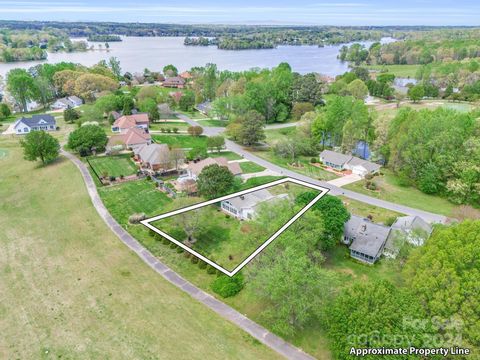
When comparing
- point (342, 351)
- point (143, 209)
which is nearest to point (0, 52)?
point (143, 209)

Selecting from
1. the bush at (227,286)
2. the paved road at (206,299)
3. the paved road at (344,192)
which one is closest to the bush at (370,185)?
the paved road at (344,192)

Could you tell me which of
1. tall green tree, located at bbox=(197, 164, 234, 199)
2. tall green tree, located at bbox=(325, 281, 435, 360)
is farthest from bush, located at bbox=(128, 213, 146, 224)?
tall green tree, located at bbox=(325, 281, 435, 360)

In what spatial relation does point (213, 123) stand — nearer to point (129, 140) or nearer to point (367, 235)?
point (129, 140)

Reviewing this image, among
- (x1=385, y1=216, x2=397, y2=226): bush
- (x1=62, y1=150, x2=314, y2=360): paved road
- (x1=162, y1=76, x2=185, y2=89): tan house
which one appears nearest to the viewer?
(x1=62, y1=150, x2=314, y2=360): paved road

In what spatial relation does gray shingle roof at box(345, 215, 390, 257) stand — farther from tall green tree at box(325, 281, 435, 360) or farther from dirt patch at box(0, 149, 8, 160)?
dirt patch at box(0, 149, 8, 160)

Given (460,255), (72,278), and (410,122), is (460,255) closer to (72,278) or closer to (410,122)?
(72,278)

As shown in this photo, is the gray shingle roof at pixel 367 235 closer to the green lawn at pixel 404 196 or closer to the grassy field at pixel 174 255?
the grassy field at pixel 174 255

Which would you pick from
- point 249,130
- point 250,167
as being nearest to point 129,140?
point 249,130
